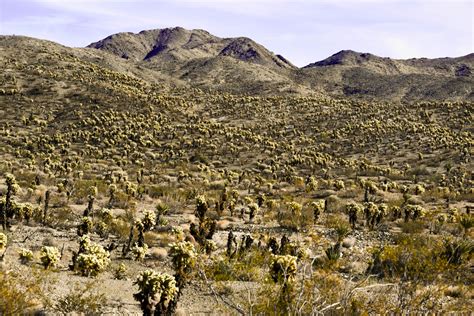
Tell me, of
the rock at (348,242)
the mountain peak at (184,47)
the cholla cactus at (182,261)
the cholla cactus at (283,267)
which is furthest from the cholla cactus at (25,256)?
the mountain peak at (184,47)

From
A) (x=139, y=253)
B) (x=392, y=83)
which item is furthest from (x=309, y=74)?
(x=139, y=253)

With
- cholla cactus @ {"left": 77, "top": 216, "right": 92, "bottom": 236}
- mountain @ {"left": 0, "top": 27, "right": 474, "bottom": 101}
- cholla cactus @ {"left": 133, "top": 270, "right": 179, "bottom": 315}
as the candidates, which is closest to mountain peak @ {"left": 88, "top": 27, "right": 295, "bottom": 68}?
mountain @ {"left": 0, "top": 27, "right": 474, "bottom": 101}

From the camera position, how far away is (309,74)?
111 meters

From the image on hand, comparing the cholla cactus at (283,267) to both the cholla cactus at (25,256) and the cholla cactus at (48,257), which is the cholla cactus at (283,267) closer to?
the cholla cactus at (48,257)

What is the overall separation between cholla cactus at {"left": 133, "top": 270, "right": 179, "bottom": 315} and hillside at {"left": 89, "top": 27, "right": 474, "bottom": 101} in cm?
6694

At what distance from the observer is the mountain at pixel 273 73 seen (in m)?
80.0

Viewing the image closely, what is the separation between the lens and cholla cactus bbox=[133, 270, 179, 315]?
31.8ft

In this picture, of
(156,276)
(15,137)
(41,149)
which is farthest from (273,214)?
(15,137)

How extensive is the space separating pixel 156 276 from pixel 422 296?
21.3 feet

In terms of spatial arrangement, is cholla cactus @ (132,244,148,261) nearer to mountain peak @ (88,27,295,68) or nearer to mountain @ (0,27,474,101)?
mountain @ (0,27,474,101)

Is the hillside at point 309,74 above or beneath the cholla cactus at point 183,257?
above

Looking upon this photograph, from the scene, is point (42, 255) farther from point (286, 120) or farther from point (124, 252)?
point (286, 120)

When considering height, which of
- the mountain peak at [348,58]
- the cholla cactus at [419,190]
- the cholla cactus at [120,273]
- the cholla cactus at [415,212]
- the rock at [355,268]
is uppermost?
the mountain peak at [348,58]

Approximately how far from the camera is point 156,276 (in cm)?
1004
